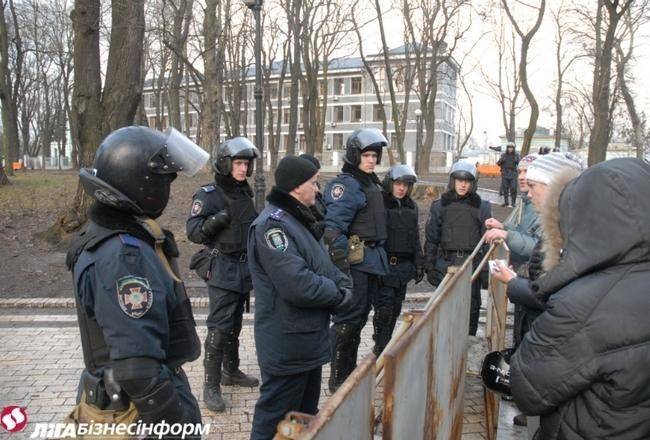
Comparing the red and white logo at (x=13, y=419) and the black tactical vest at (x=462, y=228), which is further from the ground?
the black tactical vest at (x=462, y=228)

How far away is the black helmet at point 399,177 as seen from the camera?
5109mm

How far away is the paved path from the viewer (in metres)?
4.03

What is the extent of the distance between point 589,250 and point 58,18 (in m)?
34.8

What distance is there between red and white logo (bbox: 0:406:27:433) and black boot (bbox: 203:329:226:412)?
4.09 feet

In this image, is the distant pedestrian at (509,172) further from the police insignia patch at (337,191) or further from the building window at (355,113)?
the building window at (355,113)

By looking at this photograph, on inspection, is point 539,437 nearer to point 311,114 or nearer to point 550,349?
point 550,349

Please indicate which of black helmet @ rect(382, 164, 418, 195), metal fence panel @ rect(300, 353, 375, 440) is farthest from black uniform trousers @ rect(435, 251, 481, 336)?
metal fence panel @ rect(300, 353, 375, 440)

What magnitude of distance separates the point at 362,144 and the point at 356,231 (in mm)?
720

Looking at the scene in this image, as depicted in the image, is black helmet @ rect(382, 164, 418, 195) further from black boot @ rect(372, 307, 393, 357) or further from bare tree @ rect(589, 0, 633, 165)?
bare tree @ rect(589, 0, 633, 165)

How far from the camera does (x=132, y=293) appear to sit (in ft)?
6.54

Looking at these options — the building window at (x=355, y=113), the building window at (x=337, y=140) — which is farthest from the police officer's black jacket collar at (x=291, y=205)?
the building window at (x=337, y=140)

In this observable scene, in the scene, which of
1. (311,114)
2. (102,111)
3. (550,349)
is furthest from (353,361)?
(311,114)

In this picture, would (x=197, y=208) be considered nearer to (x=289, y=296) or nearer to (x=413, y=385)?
(x=289, y=296)

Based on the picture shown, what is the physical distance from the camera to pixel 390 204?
5121 millimetres
